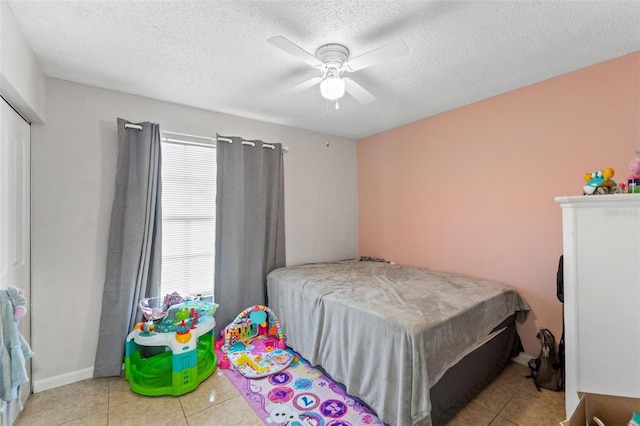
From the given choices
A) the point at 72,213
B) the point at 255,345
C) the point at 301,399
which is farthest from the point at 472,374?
the point at 72,213

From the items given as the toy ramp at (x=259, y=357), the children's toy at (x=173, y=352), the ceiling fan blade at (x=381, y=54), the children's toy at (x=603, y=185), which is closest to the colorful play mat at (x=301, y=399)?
the toy ramp at (x=259, y=357)

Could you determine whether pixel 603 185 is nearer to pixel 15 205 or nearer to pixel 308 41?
pixel 308 41

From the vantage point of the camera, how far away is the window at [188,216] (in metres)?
2.71

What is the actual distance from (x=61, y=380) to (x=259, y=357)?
5.06 ft

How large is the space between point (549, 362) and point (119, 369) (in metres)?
3.43

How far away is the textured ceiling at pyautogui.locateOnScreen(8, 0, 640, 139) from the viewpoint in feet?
4.93

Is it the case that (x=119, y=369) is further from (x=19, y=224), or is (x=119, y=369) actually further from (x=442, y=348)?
(x=442, y=348)

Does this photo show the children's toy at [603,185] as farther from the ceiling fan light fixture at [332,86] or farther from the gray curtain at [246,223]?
the gray curtain at [246,223]

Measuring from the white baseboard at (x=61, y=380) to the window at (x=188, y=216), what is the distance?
795 mm

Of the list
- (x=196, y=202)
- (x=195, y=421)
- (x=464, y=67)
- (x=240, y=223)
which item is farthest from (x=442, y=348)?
(x=196, y=202)

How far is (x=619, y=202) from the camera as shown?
1593 millimetres

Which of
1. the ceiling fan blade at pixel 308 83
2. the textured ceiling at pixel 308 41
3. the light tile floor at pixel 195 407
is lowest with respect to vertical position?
the light tile floor at pixel 195 407

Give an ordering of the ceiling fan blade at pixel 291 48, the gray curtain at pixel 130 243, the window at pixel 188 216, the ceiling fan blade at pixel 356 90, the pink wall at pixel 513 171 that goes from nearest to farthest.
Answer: the ceiling fan blade at pixel 291 48 → the ceiling fan blade at pixel 356 90 → the pink wall at pixel 513 171 → the gray curtain at pixel 130 243 → the window at pixel 188 216

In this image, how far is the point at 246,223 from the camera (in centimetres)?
308
